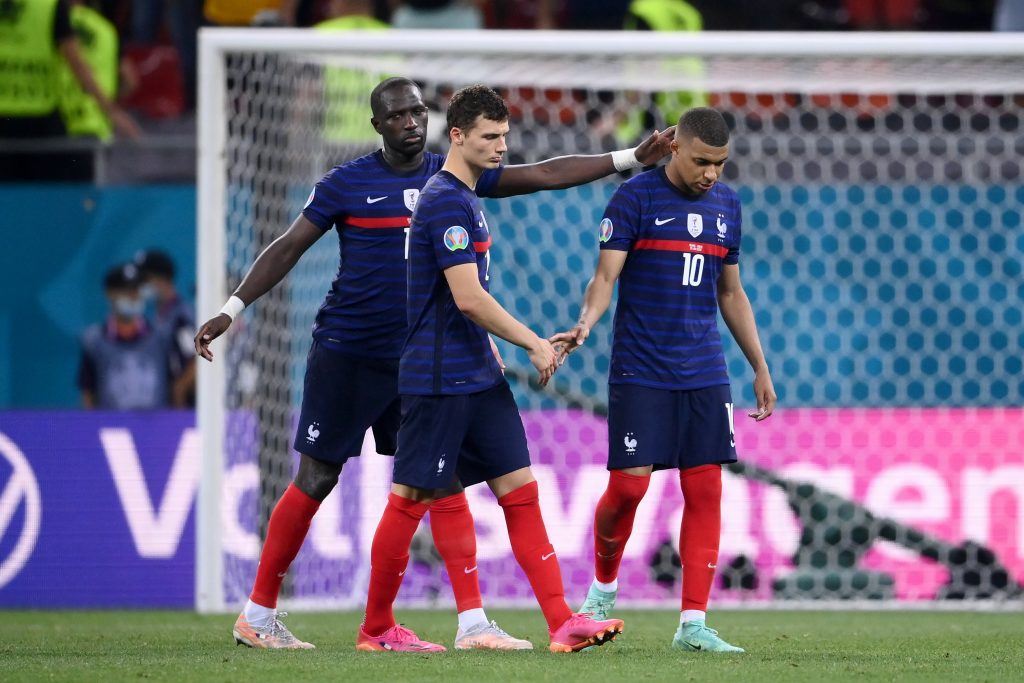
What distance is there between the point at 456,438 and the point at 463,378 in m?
0.19

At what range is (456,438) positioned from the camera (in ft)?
17.0

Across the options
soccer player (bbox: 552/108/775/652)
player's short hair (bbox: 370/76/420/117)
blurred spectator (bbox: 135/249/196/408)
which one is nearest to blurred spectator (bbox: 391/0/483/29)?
blurred spectator (bbox: 135/249/196/408)

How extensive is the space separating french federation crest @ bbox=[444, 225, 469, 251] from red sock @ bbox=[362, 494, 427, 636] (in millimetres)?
866

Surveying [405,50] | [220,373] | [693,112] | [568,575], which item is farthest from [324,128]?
[693,112]

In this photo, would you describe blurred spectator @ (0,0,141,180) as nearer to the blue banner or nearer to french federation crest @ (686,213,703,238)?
the blue banner

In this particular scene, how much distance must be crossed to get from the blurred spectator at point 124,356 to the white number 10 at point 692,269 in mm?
4224

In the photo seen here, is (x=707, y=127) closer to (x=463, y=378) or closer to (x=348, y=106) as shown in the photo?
(x=463, y=378)

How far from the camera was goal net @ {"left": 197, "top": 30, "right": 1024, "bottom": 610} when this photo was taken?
769 cm

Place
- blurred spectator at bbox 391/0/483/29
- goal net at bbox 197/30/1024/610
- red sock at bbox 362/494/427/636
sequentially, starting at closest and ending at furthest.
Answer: red sock at bbox 362/494/427/636
goal net at bbox 197/30/1024/610
blurred spectator at bbox 391/0/483/29

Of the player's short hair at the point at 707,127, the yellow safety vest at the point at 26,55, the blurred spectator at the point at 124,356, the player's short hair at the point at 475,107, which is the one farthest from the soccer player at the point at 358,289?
the yellow safety vest at the point at 26,55

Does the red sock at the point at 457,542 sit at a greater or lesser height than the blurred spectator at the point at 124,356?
lesser

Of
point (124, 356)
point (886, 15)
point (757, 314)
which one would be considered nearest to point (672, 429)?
point (757, 314)

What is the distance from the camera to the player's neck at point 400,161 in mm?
5738

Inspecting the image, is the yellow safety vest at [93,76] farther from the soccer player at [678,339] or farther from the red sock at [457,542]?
the red sock at [457,542]
